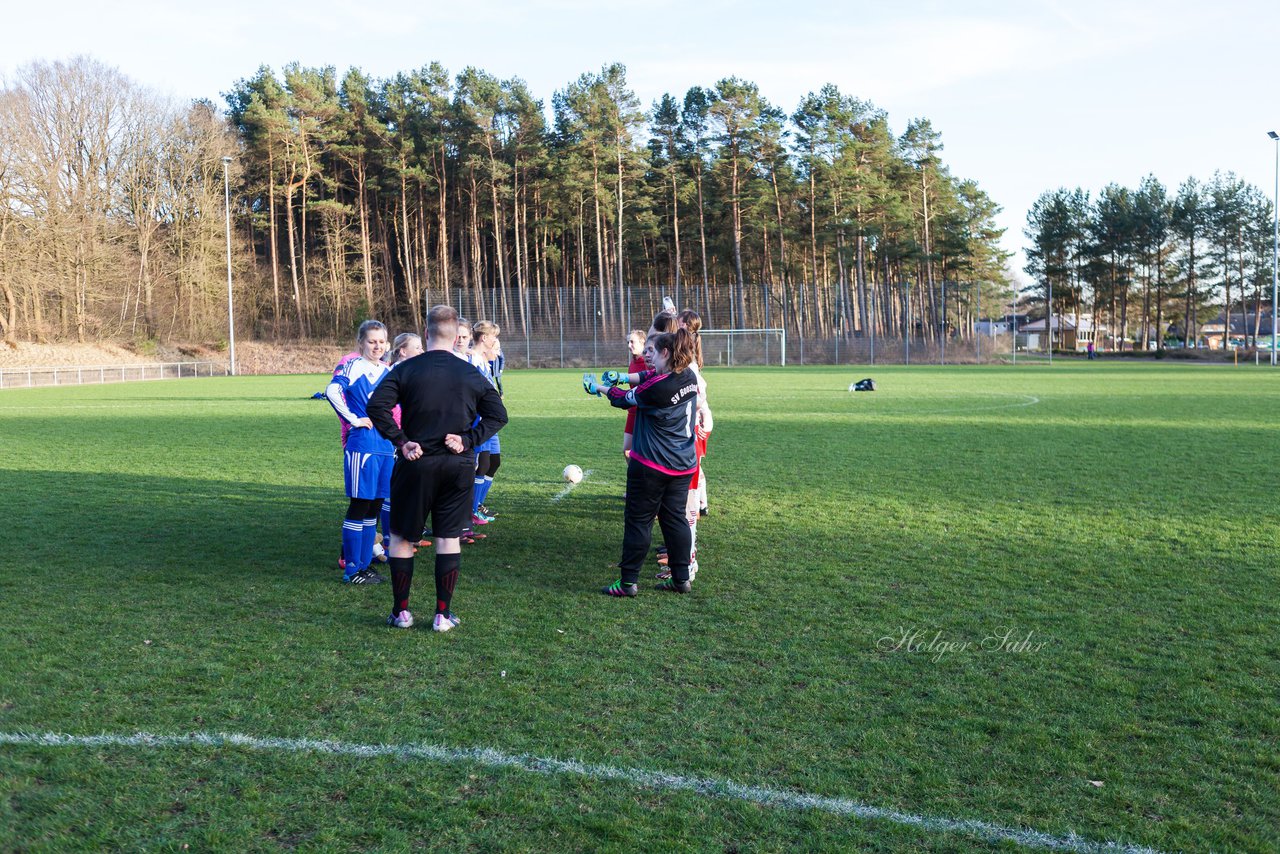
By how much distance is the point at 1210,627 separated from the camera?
17.3ft

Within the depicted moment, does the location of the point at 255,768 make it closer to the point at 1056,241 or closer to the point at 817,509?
the point at 817,509

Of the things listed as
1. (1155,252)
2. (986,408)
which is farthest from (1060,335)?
(986,408)

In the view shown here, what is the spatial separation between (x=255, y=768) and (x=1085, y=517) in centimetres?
718

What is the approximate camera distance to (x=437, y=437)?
516cm

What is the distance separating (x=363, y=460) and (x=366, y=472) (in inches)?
3.4

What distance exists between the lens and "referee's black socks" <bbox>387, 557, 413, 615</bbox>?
536cm

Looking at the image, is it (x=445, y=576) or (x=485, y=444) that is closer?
(x=445, y=576)

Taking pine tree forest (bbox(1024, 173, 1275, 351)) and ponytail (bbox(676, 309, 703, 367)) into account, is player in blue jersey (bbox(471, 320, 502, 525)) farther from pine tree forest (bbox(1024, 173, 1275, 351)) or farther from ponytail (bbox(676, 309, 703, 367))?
pine tree forest (bbox(1024, 173, 1275, 351))

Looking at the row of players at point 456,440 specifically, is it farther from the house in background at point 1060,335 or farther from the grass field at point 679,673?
the house in background at point 1060,335

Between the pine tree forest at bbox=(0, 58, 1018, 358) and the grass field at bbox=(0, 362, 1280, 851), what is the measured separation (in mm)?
41270

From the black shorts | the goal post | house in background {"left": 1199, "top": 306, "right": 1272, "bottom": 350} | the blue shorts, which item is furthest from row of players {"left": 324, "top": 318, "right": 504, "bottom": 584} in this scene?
house in background {"left": 1199, "top": 306, "right": 1272, "bottom": 350}

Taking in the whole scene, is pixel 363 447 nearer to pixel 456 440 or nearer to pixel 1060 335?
pixel 456 440

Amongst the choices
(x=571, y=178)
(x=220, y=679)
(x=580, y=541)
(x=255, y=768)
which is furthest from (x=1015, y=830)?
(x=571, y=178)

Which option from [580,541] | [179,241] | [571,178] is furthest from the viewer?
[571,178]
